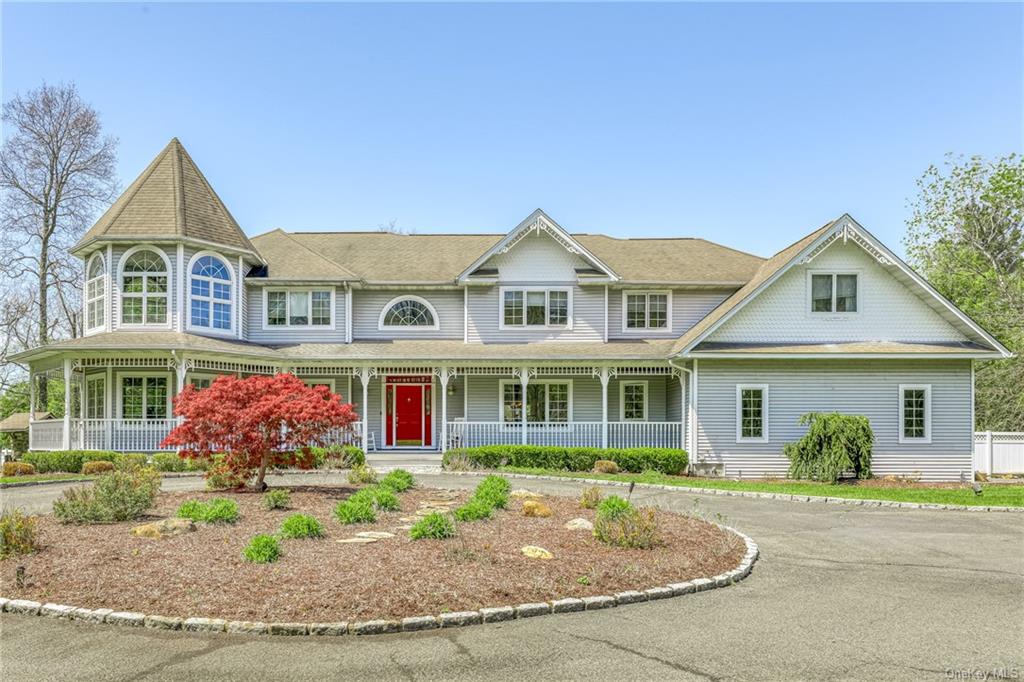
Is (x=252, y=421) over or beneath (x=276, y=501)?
over

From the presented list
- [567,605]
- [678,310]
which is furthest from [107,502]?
[678,310]

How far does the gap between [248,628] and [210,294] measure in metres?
19.6

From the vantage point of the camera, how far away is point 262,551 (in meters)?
8.70

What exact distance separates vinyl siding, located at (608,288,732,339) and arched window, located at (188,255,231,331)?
1272 centimetres

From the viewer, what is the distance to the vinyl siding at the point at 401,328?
2652cm

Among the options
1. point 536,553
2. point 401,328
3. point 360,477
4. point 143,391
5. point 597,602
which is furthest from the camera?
point 401,328

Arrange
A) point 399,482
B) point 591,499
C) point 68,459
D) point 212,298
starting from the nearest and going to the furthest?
1. point 591,499
2. point 399,482
3. point 68,459
4. point 212,298

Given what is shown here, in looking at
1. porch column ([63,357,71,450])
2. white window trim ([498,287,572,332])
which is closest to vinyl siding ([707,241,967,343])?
white window trim ([498,287,572,332])

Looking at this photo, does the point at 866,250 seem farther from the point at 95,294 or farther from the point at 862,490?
the point at 95,294

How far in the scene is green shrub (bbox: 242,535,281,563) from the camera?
28.4 ft

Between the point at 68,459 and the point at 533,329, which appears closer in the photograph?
the point at 68,459

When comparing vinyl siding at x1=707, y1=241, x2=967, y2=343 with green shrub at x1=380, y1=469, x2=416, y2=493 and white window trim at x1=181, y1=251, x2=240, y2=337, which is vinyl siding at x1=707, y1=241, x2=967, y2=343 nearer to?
green shrub at x1=380, y1=469, x2=416, y2=493

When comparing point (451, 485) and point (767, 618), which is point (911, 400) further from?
point (767, 618)

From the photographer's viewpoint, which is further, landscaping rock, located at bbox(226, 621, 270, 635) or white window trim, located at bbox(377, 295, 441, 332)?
white window trim, located at bbox(377, 295, 441, 332)
